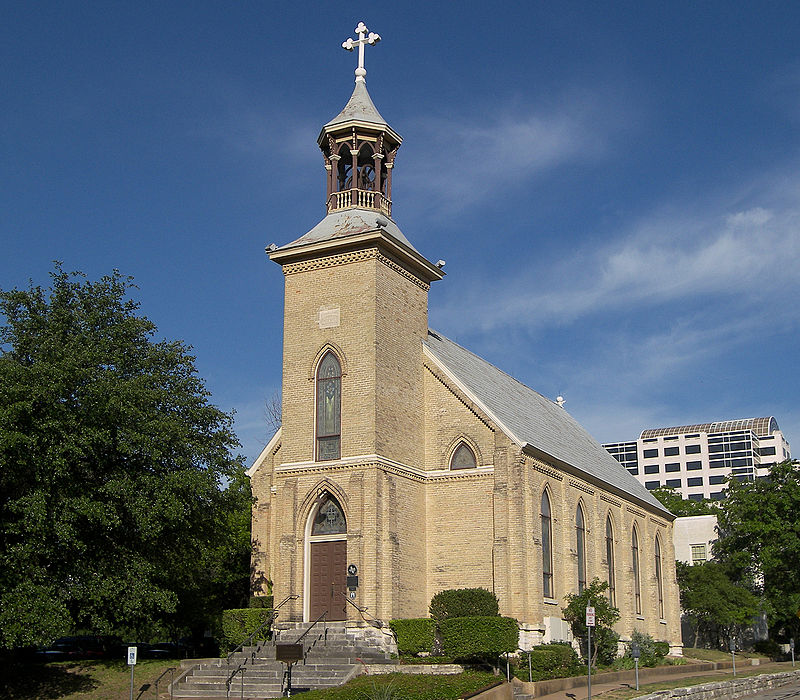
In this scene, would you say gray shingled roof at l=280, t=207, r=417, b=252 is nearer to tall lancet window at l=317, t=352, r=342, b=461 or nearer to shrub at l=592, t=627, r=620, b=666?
tall lancet window at l=317, t=352, r=342, b=461

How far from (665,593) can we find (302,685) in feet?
91.7

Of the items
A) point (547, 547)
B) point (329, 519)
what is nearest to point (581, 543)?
point (547, 547)

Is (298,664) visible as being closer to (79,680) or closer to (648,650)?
(79,680)

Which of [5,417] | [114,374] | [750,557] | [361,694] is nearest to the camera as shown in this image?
[361,694]

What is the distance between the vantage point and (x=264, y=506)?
35812 millimetres

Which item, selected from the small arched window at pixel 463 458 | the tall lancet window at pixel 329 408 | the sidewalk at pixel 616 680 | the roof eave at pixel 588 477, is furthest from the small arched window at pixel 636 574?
the tall lancet window at pixel 329 408

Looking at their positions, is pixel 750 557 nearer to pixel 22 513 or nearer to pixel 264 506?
pixel 264 506

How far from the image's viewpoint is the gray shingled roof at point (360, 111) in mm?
36125

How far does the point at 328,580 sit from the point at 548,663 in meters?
7.41

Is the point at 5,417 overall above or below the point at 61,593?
above

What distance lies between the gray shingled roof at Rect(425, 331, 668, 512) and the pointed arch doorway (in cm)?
635

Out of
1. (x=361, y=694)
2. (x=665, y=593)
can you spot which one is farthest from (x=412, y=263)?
(x=665, y=593)

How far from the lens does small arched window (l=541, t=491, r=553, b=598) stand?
34.7m

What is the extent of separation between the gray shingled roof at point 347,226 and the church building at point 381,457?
105mm
